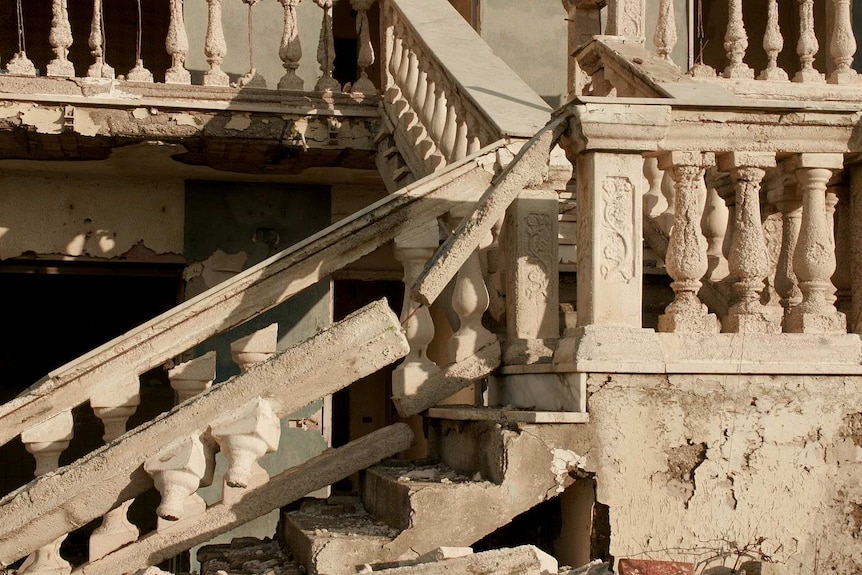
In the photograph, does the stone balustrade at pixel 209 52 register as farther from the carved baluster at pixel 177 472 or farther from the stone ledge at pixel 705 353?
the stone ledge at pixel 705 353

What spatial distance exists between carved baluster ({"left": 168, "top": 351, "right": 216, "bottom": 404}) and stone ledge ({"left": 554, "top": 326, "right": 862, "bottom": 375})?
62.4 inches

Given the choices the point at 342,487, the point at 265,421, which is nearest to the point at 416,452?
the point at 342,487

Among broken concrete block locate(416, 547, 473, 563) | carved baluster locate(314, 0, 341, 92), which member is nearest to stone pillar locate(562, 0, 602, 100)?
carved baluster locate(314, 0, 341, 92)

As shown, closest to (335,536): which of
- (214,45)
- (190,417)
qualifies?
(190,417)

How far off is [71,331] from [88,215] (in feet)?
14.2

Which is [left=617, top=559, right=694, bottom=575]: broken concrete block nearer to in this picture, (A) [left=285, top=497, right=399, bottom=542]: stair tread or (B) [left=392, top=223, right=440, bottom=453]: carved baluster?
(A) [left=285, top=497, right=399, bottom=542]: stair tread

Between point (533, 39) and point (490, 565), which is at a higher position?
point (533, 39)

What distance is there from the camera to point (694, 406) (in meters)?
3.76

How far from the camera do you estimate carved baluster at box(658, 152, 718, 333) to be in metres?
3.91

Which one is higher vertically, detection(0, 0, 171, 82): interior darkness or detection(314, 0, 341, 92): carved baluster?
detection(0, 0, 171, 82): interior darkness

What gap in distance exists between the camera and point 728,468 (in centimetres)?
375

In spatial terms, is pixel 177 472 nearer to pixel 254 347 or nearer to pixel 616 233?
pixel 254 347

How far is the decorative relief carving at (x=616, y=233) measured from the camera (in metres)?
3.85

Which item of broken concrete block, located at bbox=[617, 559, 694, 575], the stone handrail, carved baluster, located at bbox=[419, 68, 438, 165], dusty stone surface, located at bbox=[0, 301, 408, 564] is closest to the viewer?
broken concrete block, located at bbox=[617, 559, 694, 575]
